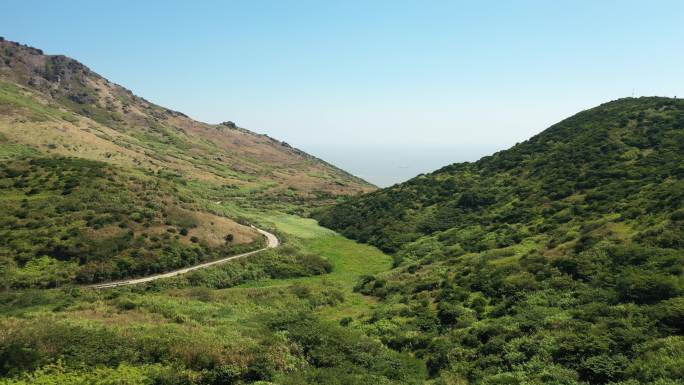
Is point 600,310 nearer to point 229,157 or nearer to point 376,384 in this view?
point 376,384

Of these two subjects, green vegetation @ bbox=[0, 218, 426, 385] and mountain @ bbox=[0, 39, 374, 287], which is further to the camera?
mountain @ bbox=[0, 39, 374, 287]

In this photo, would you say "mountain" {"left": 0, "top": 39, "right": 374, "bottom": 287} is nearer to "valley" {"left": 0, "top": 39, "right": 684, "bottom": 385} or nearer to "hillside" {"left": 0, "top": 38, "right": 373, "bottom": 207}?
"valley" {"left": 0, "top": 39, "right": 684, "bottom": 385}

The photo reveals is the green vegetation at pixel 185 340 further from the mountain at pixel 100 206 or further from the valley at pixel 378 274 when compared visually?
the mountain at pixel 100 206

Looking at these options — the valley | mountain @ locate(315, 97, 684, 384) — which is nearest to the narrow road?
the valley

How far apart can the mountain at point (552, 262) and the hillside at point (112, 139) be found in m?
49.9

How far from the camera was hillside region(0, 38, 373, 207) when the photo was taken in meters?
102

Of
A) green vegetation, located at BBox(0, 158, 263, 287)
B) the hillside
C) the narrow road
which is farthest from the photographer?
the hillside

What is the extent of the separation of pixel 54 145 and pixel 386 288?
91.7m

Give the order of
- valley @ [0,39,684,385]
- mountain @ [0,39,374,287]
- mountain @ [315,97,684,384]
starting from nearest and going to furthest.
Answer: mountain @ [315,97,684,384] → valley @ [0,39,684,385] → mountain @ [0,39,374,287]

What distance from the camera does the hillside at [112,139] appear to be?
334 ft

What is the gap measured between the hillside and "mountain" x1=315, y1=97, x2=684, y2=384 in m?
49.9

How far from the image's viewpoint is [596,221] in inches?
1625

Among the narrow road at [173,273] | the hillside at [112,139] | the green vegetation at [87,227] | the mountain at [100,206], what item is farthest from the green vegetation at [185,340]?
the hillside at [112,139]

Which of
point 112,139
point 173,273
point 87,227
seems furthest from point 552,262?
point 112,139
